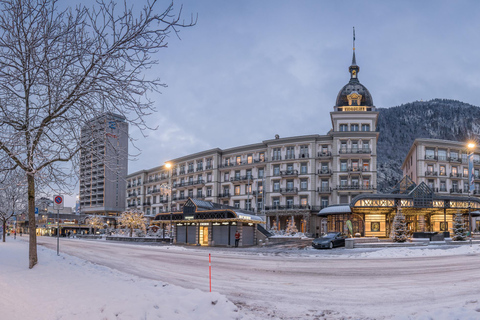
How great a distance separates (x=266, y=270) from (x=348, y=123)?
169 feet

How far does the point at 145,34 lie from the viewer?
7613 millimetres

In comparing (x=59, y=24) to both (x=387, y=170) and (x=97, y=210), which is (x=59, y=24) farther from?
(x=387, y=170)

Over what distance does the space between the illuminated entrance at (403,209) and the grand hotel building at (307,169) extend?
10.1 m

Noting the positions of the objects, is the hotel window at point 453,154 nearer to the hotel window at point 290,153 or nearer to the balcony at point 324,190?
the balcony at point 324,190

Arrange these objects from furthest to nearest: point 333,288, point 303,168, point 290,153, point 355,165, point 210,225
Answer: point 290,153, point 303,168, point 355,165, point 210,225, point 333,288

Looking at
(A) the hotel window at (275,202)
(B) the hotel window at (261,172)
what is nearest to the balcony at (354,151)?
(A) the hotel window at (275,202)

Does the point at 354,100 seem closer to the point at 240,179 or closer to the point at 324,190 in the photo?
the point at 324,190

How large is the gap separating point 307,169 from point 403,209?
22.3 m

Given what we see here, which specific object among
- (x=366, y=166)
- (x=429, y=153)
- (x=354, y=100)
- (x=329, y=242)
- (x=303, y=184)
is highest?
(x=354, y=100)

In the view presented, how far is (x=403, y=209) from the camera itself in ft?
142

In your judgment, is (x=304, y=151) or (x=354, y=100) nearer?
(x=354, y=100)

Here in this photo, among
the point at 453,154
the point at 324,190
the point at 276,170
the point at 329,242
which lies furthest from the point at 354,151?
the point at 329,242

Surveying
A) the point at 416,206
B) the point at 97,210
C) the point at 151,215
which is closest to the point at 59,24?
the point at 416,206

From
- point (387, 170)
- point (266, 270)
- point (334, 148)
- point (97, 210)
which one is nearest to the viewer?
point (266, 270)
